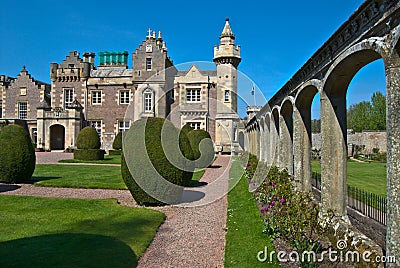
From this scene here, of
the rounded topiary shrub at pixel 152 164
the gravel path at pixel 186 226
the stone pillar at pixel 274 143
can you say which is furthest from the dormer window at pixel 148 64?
the rounded topiary shrub at pixel 152 164

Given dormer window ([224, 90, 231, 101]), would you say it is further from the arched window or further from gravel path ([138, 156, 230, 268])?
gravel path ([138, 156, 230, 268])

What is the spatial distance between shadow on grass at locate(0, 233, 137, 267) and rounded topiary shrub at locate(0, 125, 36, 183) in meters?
6.49

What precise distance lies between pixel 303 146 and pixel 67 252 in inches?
217

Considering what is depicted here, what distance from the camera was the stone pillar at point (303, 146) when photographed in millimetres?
7754

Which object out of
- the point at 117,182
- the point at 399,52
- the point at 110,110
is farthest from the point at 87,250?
the point at 110,110

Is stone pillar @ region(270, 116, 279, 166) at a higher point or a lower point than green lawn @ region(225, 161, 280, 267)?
higher

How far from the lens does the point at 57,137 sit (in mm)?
31625

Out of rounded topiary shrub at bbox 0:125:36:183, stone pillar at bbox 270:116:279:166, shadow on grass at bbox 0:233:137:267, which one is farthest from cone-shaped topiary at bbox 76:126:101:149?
shadow on grass at bbox 0:233:137:267

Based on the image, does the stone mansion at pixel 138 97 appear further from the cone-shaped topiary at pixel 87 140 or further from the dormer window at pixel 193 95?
the cone-shaped topiary at pixel 87 140

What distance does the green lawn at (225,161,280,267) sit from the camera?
4.60 meters

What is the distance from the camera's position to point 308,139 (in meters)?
7.77

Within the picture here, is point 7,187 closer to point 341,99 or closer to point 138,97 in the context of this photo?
point 341,99

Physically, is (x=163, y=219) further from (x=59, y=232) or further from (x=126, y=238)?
(x=59, y=232)

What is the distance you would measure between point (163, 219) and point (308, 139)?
3813 mm
